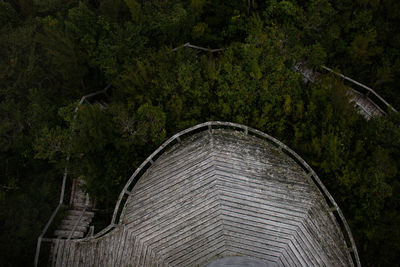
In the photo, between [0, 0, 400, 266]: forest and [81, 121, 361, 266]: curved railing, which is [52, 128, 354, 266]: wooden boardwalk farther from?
[0, 0, 400, 266]: forest

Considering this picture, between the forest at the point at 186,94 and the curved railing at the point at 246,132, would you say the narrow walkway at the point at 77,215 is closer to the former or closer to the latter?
the forest at the point at 186,94

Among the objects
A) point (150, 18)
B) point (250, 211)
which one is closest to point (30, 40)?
point (150, 18)

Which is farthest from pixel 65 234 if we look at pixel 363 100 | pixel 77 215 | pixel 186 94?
pixel 363 100

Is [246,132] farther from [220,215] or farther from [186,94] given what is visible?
[220,215]

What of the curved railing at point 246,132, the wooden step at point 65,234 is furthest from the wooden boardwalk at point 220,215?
the wooden step at point 65,234

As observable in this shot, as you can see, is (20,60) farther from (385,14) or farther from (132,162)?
(385,14)

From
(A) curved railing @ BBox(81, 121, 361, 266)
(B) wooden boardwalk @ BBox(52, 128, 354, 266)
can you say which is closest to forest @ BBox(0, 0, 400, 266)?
(A) curved railing @ BBox(81, 121, 361, 266)
